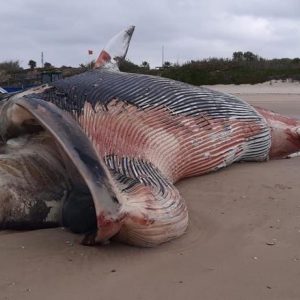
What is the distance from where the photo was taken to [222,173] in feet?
20.5

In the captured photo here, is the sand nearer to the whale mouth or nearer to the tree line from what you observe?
the whale mouth

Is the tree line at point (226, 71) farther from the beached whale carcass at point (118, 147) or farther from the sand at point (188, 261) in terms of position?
the sand at point (188, 261)

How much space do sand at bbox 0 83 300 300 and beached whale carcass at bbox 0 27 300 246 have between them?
0.52ft

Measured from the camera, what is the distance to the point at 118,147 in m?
4.85

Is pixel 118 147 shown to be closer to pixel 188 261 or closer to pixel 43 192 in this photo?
pixel 43 192

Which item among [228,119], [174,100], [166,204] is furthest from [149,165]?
[228,119]

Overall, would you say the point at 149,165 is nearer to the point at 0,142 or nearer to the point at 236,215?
the point at 236,215

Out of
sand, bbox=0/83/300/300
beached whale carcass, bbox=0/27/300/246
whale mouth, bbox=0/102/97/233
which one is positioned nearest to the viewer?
sand, bbox=0/83/300/300

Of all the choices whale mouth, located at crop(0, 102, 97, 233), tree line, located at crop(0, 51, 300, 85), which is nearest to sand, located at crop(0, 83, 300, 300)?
whale mouth, located at crop(0, 102, 97, 233)

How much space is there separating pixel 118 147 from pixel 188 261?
136 cm

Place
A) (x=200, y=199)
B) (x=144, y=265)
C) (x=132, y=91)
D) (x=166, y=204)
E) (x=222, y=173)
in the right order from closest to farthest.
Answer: (x=144, y=265), (x=166, y=204), (x=200, y=199), (x=132, y=91), (x=222, y=173)

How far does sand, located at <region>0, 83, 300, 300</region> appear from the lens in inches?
133

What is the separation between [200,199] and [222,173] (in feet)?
3.33

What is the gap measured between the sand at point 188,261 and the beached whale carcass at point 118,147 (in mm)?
158
